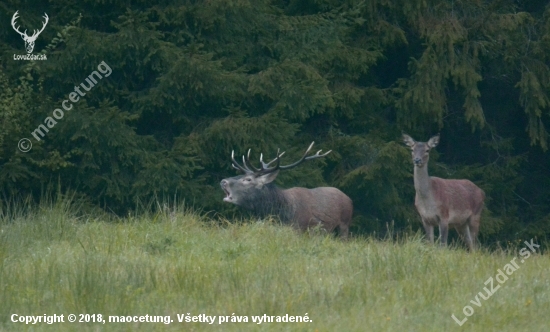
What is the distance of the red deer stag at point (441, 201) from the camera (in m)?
14.0

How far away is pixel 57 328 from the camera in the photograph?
7.09 metres

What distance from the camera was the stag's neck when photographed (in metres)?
14.1

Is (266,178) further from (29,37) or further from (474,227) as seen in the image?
(29,37)

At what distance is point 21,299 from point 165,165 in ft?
25.2

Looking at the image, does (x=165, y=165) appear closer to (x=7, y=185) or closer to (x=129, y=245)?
(x=7, y=185)

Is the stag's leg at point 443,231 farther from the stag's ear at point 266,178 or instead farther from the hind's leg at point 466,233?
the stag's ear at point 266,178

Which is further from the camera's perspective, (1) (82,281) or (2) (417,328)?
(1) (82,281)

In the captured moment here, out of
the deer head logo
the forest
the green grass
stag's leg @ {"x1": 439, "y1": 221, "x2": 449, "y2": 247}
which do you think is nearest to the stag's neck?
stag's leg @ {"x1": 439, "y1": 221, "x2": 449, "y2": 247}

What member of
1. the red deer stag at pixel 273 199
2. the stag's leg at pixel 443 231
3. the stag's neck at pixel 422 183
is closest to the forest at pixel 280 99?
the red deer stag at pixel 273 199

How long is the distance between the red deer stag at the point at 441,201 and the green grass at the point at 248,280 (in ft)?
12.0

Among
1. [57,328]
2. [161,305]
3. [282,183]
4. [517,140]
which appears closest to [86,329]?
[57,328]

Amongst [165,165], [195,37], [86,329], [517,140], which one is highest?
[195,37]

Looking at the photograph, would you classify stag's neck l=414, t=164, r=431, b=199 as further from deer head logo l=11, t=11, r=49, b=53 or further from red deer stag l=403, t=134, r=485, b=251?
deer head logo l=11, t=11, r=49, b=53

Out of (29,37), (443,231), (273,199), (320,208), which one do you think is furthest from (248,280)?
(29,37)
